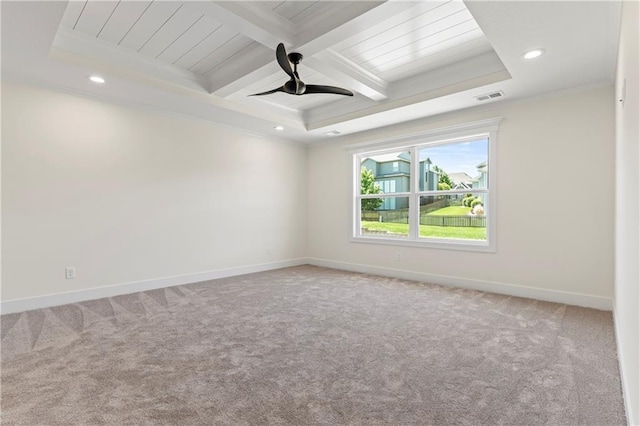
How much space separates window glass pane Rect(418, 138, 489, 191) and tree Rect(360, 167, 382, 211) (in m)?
0.83

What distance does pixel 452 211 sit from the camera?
15.2 ft

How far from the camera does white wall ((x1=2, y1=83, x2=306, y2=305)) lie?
11.0 ft

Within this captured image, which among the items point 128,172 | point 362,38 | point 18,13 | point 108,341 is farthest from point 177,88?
point 108,341

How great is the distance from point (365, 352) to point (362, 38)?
9.25 feet

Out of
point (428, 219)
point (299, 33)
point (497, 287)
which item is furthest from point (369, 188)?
point (299, 33)

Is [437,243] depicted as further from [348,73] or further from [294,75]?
[294,75]

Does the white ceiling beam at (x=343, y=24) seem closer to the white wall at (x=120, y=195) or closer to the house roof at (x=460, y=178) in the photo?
the white wall at (x=120, y=195)

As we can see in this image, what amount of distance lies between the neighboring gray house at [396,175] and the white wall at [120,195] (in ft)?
6.26

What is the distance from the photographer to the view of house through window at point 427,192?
442cm

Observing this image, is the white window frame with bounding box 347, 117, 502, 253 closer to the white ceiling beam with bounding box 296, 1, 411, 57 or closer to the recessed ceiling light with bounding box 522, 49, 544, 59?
the recessed ceiling light with bounding box 522, 49, 544, 59

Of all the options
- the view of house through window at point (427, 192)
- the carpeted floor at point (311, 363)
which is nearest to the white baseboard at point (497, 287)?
the carpeted floor at point (311, 363)

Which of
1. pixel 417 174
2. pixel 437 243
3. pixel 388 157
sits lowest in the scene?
pixel 437 243

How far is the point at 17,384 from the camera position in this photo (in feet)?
6.20

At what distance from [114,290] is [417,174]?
14.8ft
